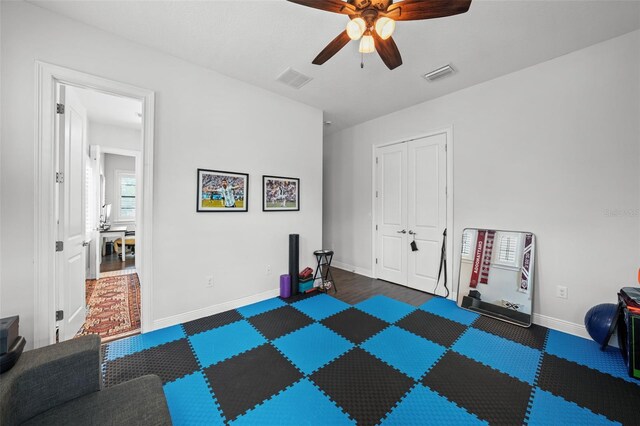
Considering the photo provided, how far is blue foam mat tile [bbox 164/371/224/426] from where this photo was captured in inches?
63.6

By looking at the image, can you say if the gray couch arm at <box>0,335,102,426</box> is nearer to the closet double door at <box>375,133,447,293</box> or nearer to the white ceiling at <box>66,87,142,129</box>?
the white ceiling at <box>66,87,142,129</box>

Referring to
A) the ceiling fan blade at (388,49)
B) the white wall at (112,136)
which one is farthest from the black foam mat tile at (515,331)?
the white wall at (112,136)

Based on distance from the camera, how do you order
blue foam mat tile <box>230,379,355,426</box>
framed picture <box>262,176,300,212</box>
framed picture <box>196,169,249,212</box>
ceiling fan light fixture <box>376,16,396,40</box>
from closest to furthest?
blue foam mat tile <box>230,379,355,426</box>
ceiling fan light fixture <box>376,16,396,40</box>
framed picture <box>196,169,249,212</box>
framed picture <box>262,176,300,212</box>

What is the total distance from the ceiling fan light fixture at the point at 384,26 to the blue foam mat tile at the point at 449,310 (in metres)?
3.12

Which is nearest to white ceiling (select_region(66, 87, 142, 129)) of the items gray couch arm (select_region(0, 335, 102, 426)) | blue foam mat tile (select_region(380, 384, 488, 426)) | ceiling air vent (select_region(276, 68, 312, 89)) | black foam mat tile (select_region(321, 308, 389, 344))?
ceiling air vent (select_region(276, 68, 312, 89))

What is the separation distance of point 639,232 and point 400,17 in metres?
3.07

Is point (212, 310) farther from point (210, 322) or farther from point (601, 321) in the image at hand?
point (601, 321)

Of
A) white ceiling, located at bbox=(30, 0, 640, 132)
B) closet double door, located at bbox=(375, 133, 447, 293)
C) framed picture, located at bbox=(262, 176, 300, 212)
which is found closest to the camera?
white ceiling, located at bbox=(30, 0, 640, 132)

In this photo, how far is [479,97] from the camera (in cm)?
345

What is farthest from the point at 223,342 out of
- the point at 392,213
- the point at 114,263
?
the point at 114,263

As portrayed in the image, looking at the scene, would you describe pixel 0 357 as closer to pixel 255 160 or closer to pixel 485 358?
pixel 255 160

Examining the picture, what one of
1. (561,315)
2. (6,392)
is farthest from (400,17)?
(561,315)

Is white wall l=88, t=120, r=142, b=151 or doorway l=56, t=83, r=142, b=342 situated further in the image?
white wall l=88, t=120, r=142, b=151

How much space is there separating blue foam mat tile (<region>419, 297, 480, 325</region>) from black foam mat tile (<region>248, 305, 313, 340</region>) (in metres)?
1.68
